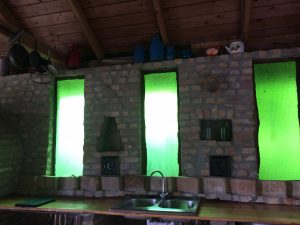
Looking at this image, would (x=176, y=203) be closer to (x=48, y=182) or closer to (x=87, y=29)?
(x=48, y=182)

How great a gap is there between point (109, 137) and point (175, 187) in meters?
1.07

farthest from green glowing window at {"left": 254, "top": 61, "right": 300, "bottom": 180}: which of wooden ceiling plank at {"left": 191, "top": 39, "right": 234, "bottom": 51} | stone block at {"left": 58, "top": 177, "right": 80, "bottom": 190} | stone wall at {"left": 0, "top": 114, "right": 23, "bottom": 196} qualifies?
stone wall at {"left": 0, "top": 114, "right": 23, "bottom": 196}

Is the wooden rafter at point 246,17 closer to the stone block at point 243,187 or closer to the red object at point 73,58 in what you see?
the stone block at point 243,187

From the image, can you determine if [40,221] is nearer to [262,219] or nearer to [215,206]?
[215,206]

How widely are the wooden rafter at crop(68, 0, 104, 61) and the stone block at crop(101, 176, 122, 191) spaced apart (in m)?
1.58

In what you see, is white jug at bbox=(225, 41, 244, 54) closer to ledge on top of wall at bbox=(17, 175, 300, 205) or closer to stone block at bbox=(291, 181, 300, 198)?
ledge on top of wall at bbox=(17, 175, 300, 205)

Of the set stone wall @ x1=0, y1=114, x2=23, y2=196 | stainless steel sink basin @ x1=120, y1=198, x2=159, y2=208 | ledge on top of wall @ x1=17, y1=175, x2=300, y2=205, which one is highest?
stone wall @ x1=0, y1=114, x2=23, y2=196

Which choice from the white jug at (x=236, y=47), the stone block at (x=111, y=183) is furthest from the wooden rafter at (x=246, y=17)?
the stone block at (x=111, y=183)

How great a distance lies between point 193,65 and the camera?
3391 mm

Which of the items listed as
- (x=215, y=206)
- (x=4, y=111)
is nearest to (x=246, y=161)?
(x=215, y=206)

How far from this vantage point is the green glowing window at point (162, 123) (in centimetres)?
344

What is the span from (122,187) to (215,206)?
44.5 inches

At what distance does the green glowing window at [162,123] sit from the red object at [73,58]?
100cm

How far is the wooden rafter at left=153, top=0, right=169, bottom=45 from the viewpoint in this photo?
3.06 meters
